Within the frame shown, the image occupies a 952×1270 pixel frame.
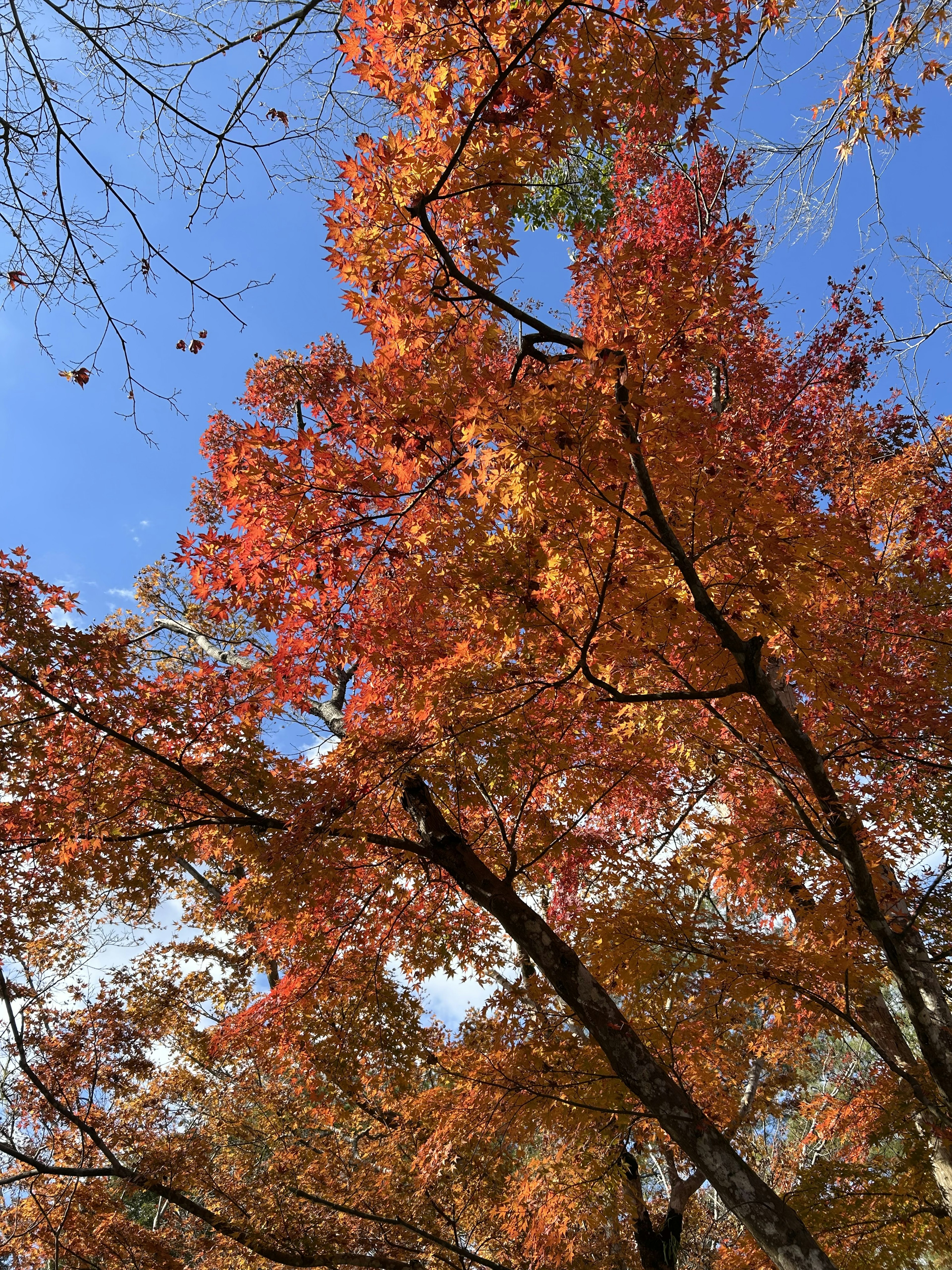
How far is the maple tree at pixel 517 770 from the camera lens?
397 cm

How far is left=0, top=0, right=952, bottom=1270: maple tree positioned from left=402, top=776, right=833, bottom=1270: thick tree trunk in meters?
0.03

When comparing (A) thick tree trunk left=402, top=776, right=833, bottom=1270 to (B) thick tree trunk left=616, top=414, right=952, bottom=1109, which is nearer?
(B) thick tree trunk left=616, top=414, right=952, bottom=1109

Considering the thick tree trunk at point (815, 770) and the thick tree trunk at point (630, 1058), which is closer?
the thick tree trunk at point (815, 770)

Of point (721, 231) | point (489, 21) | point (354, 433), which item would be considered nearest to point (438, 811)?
point (354, 433)

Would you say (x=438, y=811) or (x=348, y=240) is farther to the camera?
(x=438, y=811)

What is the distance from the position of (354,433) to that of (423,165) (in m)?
1.59

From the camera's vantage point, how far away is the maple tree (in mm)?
3975

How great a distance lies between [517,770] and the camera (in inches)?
240

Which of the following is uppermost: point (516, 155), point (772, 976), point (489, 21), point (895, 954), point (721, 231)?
point (721, 231)

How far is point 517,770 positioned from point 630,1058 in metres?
2.29

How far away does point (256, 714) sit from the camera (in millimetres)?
6227

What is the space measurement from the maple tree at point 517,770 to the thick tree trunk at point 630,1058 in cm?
3

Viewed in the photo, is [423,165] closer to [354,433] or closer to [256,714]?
[354,433]

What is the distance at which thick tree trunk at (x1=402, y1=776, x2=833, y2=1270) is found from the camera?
14.8ft
